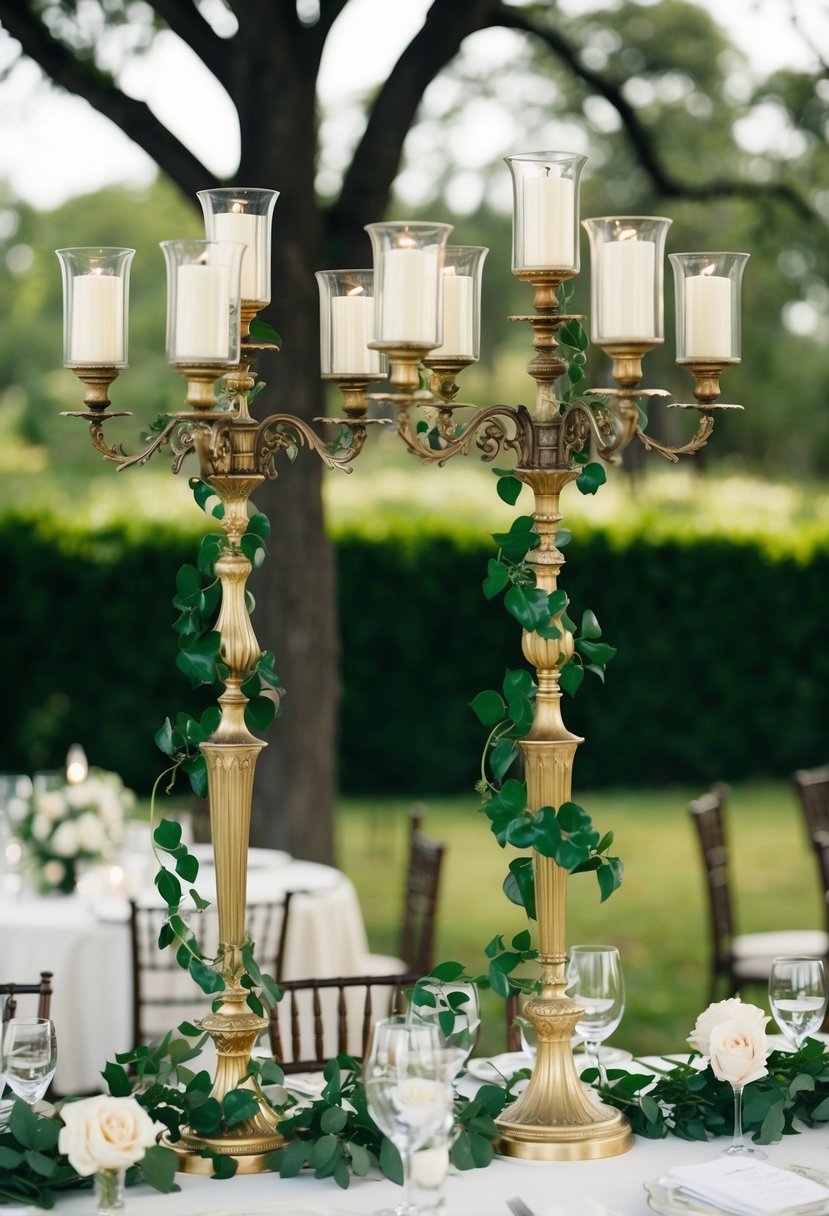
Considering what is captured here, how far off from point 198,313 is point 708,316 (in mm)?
844

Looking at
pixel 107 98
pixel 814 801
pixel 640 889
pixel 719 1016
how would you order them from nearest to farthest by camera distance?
pixel 719 1016
pixel 107 98
pixel 814 801
pixel 640 889

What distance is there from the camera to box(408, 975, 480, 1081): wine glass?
8.34ft

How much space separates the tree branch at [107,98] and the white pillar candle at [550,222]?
4175 mm

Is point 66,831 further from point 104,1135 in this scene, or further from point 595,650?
point 104,1135

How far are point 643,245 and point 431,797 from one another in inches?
413

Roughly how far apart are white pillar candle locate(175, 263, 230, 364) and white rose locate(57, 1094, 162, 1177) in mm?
1021

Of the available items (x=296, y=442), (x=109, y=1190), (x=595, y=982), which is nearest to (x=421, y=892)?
(x=595, y=982)

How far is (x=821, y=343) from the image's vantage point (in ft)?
87.2

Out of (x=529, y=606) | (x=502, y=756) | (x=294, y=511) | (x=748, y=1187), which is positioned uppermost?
(x=294, y=511)

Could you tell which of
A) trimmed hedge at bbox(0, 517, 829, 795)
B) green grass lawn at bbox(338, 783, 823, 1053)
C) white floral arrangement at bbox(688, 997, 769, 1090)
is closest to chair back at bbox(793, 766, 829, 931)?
green grass lawn at bbox(338, 783, 823, 1053)

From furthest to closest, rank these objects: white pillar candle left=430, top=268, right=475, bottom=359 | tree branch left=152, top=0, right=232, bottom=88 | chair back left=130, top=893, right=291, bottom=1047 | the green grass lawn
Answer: the green grass lawn < tree branch left=152, top=0, right=232, bottom=88 < chair back left=130, top=893, right=291, bottom=1047 < white pillar candle left=430, top=268, right=475, bottom=359

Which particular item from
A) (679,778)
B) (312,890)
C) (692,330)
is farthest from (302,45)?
(679,778)

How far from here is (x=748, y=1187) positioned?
7.73ft

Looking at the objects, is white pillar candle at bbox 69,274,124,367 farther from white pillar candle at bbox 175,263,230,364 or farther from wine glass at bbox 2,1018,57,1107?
wine glass at bbox 2,1018,57,1107
